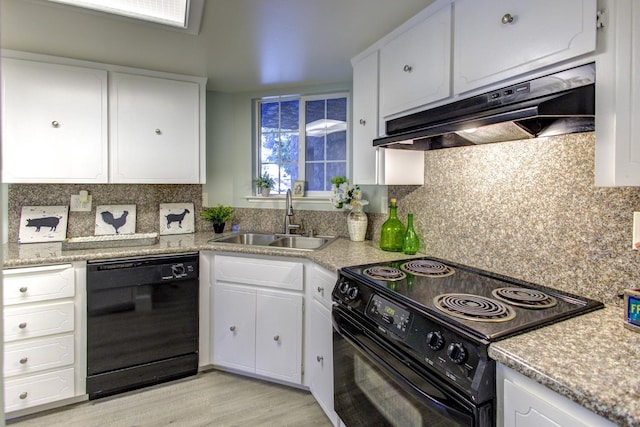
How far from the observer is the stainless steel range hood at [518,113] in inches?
40.8

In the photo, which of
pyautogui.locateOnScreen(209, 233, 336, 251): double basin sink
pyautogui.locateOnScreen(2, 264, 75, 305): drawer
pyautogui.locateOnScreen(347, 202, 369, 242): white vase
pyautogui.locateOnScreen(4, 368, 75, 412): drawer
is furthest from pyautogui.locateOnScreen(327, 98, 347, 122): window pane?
pyautogui.locateOnScreen(4, 368, 75, 412): drawer

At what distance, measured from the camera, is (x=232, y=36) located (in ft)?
6.32

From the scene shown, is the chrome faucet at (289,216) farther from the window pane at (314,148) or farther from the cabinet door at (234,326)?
the cabinet door at (234,326)

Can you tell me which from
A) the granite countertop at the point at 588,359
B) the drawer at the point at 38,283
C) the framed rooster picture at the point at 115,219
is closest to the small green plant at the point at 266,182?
the framed rooster picture at the point at 115,219

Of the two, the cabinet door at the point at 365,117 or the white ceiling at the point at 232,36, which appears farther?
the cabinet door at the point at 365,117

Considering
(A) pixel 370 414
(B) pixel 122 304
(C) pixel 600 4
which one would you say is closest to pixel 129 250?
(B) pixel 122 304

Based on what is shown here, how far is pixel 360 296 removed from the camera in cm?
148

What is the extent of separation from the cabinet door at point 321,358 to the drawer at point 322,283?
0.06 m

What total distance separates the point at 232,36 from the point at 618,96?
1.78 m

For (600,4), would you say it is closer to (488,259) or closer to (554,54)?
(554,54)

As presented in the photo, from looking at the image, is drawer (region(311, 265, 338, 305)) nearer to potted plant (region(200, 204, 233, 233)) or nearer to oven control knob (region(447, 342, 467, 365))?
oven control knob (region(447, 342, 467, 365))

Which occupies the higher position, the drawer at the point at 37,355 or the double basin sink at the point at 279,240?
the double basin sink at the point at 279,240

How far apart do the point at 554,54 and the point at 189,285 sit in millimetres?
2214

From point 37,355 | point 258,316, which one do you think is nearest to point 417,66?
point 258,316
